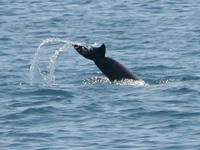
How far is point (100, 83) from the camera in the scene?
19.4 m

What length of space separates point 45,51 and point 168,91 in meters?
9.20

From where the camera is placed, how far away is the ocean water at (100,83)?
1443 centimetres

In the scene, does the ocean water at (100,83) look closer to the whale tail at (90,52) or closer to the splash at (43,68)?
the splash at (43,68)

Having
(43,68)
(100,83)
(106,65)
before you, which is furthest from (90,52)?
(43,68)

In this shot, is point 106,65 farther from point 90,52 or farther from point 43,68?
point 43,68

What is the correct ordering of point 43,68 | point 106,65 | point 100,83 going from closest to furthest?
point 100,83
point 106,65
point 43,68

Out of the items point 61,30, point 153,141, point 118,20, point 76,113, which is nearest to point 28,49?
point 61,30

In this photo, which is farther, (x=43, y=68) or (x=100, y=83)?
(x=43, y=68)

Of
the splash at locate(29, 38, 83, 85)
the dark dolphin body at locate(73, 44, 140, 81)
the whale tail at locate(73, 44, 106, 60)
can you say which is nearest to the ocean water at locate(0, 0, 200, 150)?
the splash at locate(29, 38, 83, 85)

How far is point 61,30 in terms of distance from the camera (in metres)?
30.9

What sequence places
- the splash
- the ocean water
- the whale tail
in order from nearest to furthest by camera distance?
the ocean water
the whale tail
the splash

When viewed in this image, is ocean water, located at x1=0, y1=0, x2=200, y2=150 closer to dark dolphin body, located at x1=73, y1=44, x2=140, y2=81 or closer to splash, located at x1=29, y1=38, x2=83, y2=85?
splash, located at x1=29, y1=38, x2=83, y2=85

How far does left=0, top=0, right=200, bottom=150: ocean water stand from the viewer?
14430 millimetres

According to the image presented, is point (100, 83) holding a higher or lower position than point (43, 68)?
lower
